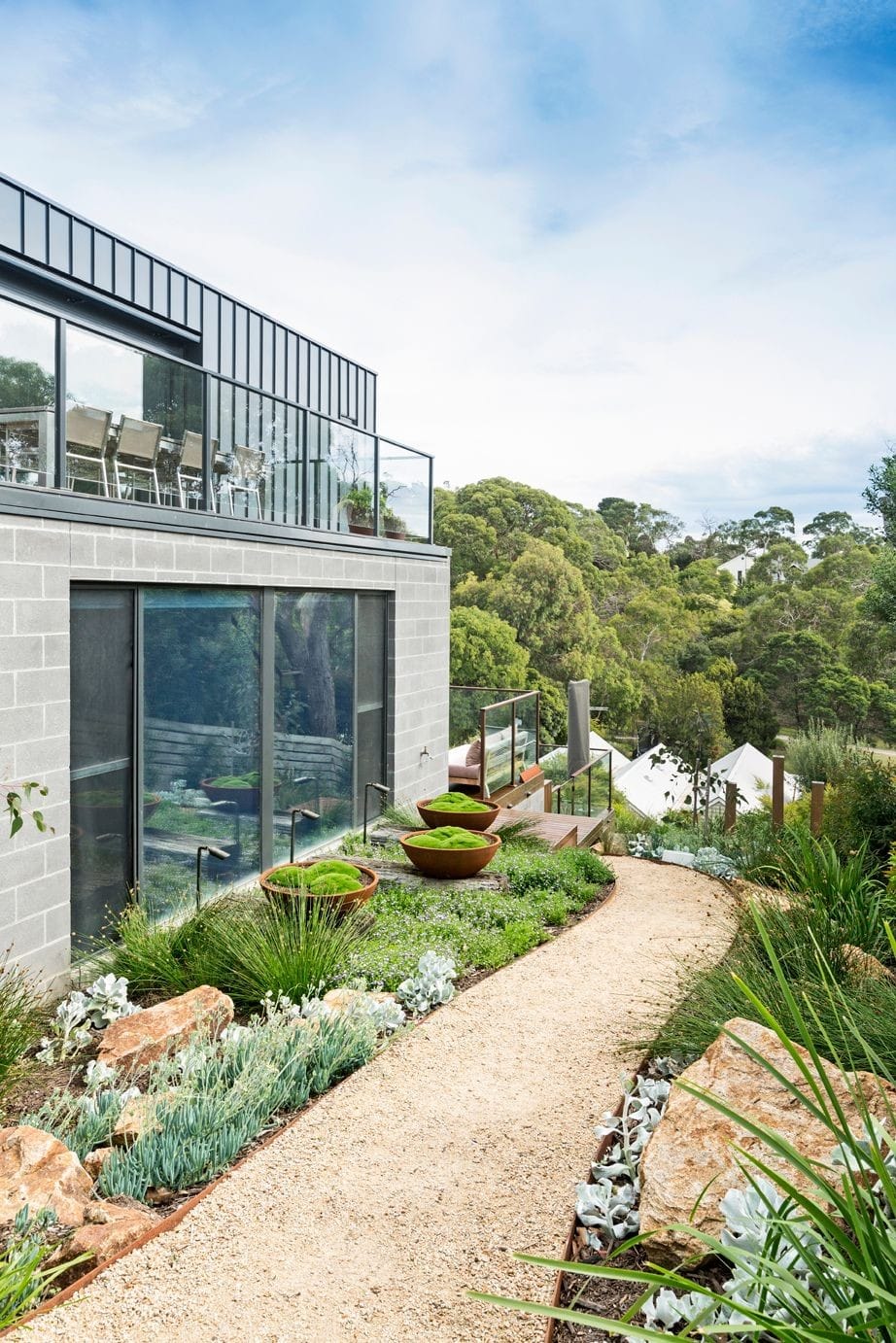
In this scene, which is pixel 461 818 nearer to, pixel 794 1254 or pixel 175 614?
pixel 175 614

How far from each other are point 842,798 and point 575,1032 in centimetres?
480

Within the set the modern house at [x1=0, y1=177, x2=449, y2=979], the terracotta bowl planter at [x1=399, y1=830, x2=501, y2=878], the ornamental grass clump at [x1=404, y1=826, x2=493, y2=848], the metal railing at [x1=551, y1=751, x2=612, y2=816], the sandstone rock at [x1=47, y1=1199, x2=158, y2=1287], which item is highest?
the modern house at [x1=0, y1=177, x2=449, y2=979]

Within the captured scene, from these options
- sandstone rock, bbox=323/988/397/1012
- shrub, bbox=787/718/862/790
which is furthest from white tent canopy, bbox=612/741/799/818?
sandstone rock, bbox=323/988/397/1012

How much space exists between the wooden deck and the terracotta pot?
277cm

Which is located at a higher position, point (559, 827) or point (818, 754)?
point (818, 754)

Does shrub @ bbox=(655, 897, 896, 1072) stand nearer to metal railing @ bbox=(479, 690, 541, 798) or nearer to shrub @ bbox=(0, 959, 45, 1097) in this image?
shrub @ bbox=(0, 959, 45, 1097)

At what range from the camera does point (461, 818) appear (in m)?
8.28

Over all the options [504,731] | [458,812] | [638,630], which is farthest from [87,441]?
[638,630]

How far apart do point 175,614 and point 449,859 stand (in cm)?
272

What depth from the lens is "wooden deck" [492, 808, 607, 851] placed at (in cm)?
959

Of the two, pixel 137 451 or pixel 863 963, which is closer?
pixel 863 963

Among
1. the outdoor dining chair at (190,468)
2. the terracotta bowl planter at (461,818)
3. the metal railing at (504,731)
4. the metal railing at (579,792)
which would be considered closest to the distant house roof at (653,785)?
the metal railing at (579,792)

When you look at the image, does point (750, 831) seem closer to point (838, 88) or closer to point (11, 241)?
point (838, 88)

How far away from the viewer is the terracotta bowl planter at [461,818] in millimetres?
8279
